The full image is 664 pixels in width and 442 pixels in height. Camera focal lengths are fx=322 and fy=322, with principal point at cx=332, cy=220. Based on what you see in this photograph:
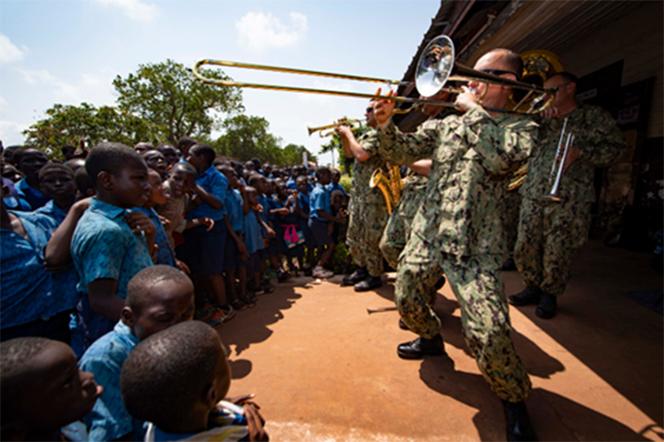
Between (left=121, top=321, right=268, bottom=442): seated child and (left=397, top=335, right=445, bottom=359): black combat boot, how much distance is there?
6.71 ft

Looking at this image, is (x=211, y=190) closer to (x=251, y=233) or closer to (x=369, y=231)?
(x=251, y=233)

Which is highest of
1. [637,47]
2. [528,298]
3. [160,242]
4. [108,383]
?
[637,47]

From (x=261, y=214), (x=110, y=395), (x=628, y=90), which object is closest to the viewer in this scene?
(x=110, y=395)

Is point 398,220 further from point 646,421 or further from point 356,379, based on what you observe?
point 646,421

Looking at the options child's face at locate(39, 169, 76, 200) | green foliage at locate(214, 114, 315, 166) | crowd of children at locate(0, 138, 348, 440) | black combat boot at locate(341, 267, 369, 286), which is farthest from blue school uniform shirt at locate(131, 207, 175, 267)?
green foliage at locate(214, 114, 315, 166)

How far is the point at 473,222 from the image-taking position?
2.14 metres

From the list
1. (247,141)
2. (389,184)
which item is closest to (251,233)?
(389,184)

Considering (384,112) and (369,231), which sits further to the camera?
(369,231)

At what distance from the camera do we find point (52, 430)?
90 cm

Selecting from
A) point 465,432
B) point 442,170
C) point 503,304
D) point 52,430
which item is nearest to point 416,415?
point 465,432

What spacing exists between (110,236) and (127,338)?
21.2 inches

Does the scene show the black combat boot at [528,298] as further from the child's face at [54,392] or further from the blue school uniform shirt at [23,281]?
the blue school uniform shirt at [23,281]

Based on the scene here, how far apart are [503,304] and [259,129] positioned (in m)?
55.4

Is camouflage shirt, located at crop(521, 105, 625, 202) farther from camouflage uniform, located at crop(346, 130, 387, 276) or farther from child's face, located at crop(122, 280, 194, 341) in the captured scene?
child's face, located at crop(122, 280, 194, 341)
